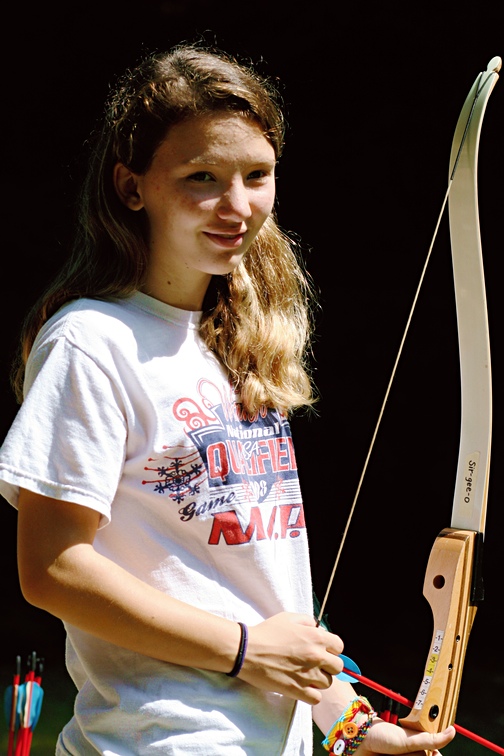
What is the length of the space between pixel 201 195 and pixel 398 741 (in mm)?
650

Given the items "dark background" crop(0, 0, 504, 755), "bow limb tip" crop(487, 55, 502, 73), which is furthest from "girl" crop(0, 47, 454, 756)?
"dark background" crop(0, 0, 504, 755)

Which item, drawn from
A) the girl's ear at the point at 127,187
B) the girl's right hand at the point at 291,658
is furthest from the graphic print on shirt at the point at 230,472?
the girl's ear at the point at 127,187

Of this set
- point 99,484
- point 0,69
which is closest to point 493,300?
point 0,69

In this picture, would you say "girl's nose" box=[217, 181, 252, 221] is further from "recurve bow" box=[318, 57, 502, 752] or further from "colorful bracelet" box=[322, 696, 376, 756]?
"colorful bracelet" box=[322, 696, 376, 756]

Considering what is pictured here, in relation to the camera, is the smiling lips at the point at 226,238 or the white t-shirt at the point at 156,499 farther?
the smiling lips at the point at 226,238

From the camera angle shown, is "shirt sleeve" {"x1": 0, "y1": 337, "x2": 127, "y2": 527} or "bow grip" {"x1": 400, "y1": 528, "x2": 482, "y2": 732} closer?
"shirt sleeve" {"x1": 0, "y1": 337, "x2": 127, "y2": 527}

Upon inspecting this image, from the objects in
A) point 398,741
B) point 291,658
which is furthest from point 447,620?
point 291,658

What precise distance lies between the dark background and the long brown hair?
179cm

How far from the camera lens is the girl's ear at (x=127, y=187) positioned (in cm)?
113

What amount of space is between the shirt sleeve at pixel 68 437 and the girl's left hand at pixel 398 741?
0.44 metres

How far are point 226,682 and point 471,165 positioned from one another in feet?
2.39

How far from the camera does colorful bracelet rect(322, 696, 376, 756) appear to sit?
3.76 ft

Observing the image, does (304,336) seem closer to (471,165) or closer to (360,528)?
(471,165)

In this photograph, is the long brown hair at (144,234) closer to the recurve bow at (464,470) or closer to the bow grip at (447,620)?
the recurve bow at (464,470)
